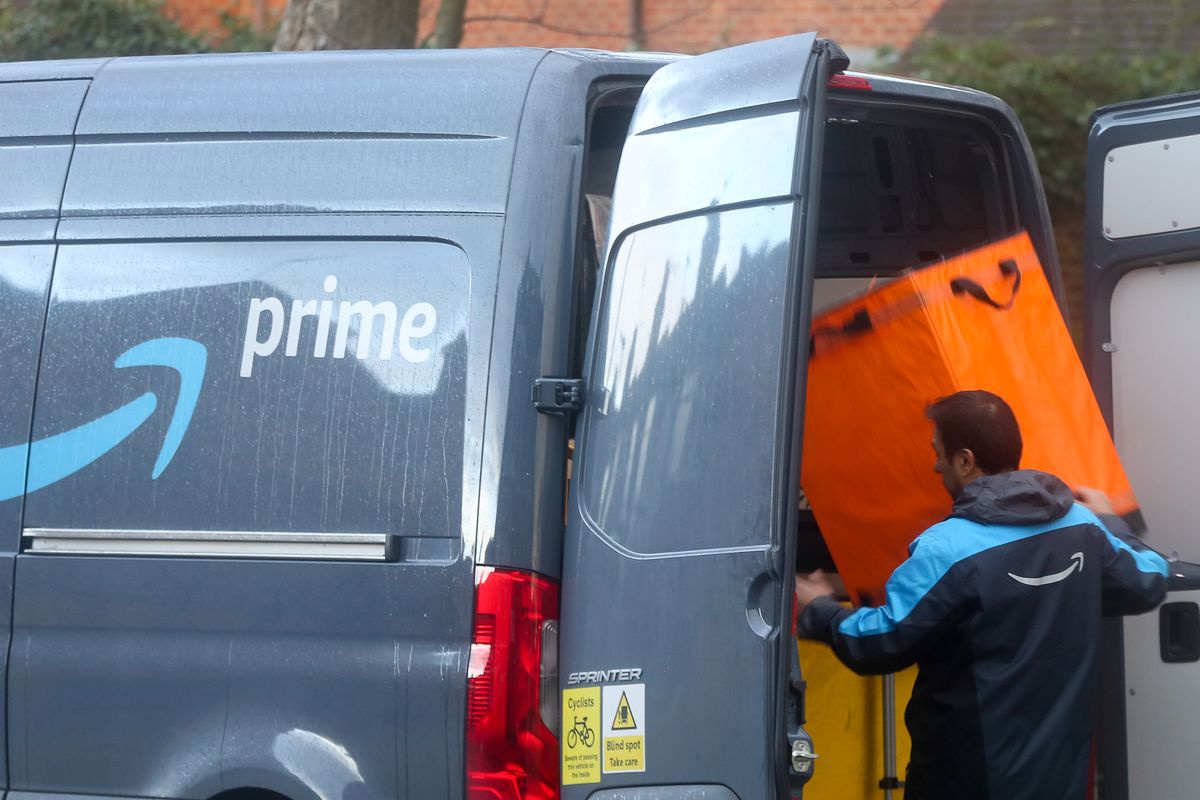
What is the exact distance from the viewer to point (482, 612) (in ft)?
8.48

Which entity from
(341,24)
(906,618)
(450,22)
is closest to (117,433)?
(906,618)

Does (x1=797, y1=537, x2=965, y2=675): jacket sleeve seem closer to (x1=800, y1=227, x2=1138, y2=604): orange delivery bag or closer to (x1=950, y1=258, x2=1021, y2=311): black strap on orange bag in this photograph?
(x1=800, y1=227, x2=1138, y2=604): orange delivery bag

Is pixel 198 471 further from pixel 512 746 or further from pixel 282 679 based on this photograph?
pixel 512 746

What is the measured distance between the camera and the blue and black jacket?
2.92m

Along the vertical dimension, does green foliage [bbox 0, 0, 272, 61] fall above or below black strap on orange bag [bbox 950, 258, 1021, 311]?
above

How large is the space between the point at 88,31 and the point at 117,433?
24.2 ft

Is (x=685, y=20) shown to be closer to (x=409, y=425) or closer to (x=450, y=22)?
(x=450, y=22)

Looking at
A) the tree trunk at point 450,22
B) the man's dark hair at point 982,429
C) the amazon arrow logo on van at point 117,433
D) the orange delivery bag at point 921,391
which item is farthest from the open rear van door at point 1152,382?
the tree trunk at point 450,22

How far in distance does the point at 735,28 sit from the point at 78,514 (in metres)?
8.07

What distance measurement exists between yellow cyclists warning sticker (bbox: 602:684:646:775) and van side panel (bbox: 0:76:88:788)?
1.30 metres

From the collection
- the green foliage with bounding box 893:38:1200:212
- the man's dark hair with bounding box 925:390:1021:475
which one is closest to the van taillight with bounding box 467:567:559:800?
the man's dark hair with bounding box 925:390:1021:475

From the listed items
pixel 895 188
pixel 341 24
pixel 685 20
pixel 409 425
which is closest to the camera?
pixel 409 425

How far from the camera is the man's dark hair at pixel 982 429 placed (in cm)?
301

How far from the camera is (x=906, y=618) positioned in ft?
9.61
